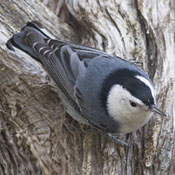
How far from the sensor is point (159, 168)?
9.89 feet

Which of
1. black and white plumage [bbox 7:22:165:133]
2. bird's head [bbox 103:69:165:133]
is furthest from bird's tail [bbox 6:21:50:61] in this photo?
bird's head [bbox 103:69:165:133]

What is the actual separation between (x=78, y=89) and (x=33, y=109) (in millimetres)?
397

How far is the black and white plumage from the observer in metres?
2.79

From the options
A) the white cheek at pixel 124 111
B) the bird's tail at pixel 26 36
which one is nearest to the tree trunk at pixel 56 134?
the bird's tail at pixel 26 36

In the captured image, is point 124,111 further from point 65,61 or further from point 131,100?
point 65,61

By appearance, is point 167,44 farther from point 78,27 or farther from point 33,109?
point 33,109

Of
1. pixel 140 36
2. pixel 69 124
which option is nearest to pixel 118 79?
pixel 69 124

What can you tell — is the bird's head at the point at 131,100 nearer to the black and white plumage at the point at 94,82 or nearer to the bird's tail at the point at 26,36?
the black and white plumage at the point at 94,82

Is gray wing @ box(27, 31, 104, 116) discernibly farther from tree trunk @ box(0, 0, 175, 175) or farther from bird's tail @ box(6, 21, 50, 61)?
tree trunk @ box(0, 0, 175, 175)

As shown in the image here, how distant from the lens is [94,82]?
3016 millimetres

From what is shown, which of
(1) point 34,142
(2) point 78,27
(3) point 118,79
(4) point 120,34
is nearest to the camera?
(3) point 118,79

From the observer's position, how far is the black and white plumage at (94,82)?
2.79 meters

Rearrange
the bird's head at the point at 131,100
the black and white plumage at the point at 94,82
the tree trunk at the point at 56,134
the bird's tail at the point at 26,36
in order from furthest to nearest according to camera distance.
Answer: the bird's tail at the point at 26,36, the tree trunk at the point at 56,134, the black and white plumage at the point at 94,82, the bird's head at the point at 131,100

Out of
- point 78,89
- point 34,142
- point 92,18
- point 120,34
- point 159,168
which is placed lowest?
point 159,168
